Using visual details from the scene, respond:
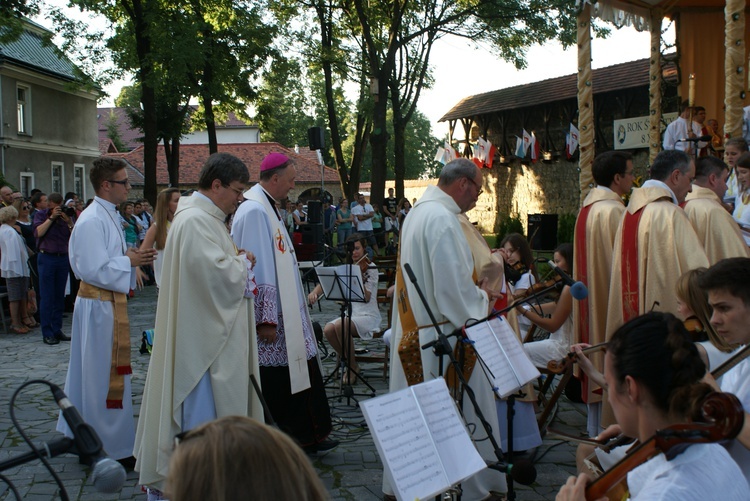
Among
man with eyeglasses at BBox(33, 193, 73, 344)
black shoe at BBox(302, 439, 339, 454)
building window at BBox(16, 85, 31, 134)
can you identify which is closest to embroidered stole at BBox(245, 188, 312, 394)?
black shoe at BBox(302, 439, 339, 454)

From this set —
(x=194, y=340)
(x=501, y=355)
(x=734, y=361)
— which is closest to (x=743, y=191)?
(x=501, y=355)

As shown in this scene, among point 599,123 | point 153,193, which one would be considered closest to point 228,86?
point 153,193

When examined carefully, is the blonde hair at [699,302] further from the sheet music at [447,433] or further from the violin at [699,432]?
the violin at [699,432]

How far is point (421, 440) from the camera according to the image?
2.98 meters

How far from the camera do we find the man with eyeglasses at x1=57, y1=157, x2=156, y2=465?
5.62 meters

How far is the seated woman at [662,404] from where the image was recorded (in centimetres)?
216

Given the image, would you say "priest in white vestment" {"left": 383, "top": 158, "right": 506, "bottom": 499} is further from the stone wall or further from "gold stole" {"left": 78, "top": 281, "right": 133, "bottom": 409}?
the stone wall

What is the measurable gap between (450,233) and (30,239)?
9733 millimetres

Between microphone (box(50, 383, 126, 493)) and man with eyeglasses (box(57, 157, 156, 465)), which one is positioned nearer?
microphone (box(50, 383, 126, 493))

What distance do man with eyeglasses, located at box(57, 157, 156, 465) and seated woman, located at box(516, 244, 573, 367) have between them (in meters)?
3.20

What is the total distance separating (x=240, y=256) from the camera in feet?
15.5

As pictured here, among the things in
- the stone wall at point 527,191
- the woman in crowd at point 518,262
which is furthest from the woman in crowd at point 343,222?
the woman in crowd at point 518,262

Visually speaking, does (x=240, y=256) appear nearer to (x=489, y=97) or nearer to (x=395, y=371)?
(x=395, y=371)

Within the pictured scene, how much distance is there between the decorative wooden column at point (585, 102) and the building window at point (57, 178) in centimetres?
3090
